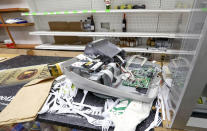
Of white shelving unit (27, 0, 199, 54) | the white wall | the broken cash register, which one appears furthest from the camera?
the white wall

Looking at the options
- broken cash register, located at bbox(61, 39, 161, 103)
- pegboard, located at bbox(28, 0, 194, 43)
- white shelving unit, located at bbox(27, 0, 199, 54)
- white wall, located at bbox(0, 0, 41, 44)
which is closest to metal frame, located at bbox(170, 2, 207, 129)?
broken cash register, located at bbox(61, 39, 161, 103)

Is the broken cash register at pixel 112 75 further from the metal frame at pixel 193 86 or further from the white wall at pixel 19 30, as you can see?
the white wall at pixel 19 30

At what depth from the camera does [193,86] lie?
0.30m

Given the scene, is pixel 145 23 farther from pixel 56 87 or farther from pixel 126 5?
pixel 56 87

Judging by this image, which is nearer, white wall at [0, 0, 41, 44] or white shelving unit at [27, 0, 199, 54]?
white shelving unit at [27, 0, 199, 54]

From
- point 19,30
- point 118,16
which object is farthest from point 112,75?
point 19,30

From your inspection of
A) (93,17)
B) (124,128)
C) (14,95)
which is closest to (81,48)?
(93,17)

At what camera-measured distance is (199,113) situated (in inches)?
15.6

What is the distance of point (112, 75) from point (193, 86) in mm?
294

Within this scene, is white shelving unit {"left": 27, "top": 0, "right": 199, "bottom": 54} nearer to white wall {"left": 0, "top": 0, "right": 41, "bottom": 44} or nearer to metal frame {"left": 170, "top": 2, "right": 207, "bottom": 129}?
white wall {"left": 0, "top": 0, "right": 41, "bottom": 44}

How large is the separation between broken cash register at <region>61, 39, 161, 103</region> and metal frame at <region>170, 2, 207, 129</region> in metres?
0.11

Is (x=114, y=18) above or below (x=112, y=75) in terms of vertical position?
above

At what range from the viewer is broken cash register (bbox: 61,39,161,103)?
0.46 meters

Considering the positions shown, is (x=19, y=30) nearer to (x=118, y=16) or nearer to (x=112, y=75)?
(x=118, y=16)
